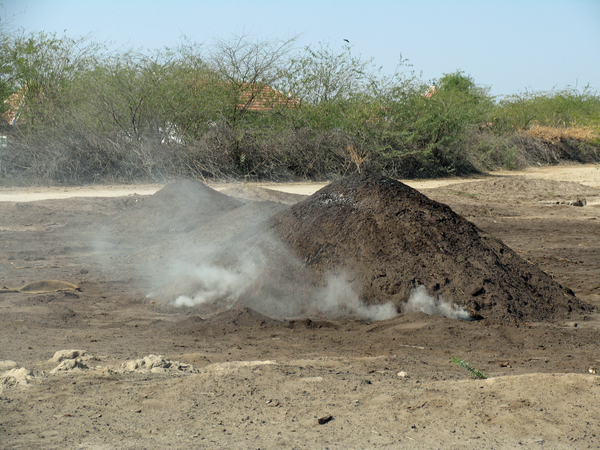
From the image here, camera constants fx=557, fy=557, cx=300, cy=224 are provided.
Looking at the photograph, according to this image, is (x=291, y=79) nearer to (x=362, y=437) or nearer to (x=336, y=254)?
(x=336, y=254)

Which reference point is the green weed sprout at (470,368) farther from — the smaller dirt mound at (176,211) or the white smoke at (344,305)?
the smaller dirt mound at (176,211)

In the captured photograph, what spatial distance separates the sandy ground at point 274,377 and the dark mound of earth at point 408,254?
0.41m

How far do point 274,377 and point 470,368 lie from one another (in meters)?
1.34

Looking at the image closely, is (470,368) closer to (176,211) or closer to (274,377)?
(274,377)

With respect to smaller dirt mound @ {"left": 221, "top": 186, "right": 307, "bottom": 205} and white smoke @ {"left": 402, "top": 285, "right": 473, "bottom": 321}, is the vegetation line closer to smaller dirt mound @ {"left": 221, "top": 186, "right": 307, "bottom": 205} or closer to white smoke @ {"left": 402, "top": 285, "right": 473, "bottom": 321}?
smaller dirt mound @ {"left": 221, "top": 186, "right": 307, "bottom": 205}

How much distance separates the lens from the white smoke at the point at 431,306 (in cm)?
551

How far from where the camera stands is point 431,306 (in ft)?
18.5

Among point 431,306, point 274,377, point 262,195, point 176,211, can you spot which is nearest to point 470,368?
point 274,377

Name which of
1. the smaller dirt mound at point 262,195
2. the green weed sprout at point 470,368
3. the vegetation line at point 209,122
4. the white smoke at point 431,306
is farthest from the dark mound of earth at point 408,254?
the vegetation line at point 209,122

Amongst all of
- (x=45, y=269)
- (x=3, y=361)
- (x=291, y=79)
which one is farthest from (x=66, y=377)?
(x=291, y=79)

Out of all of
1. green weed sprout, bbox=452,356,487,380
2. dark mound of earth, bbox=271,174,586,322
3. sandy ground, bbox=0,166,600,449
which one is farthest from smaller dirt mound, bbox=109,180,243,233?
green weed sprout, bbox=452,356,487,380

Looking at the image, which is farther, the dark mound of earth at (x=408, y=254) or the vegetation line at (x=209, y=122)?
the vegetation line at (x=209, y=122)

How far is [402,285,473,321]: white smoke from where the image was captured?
5.51 metres

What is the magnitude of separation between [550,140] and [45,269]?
34.9 meters
